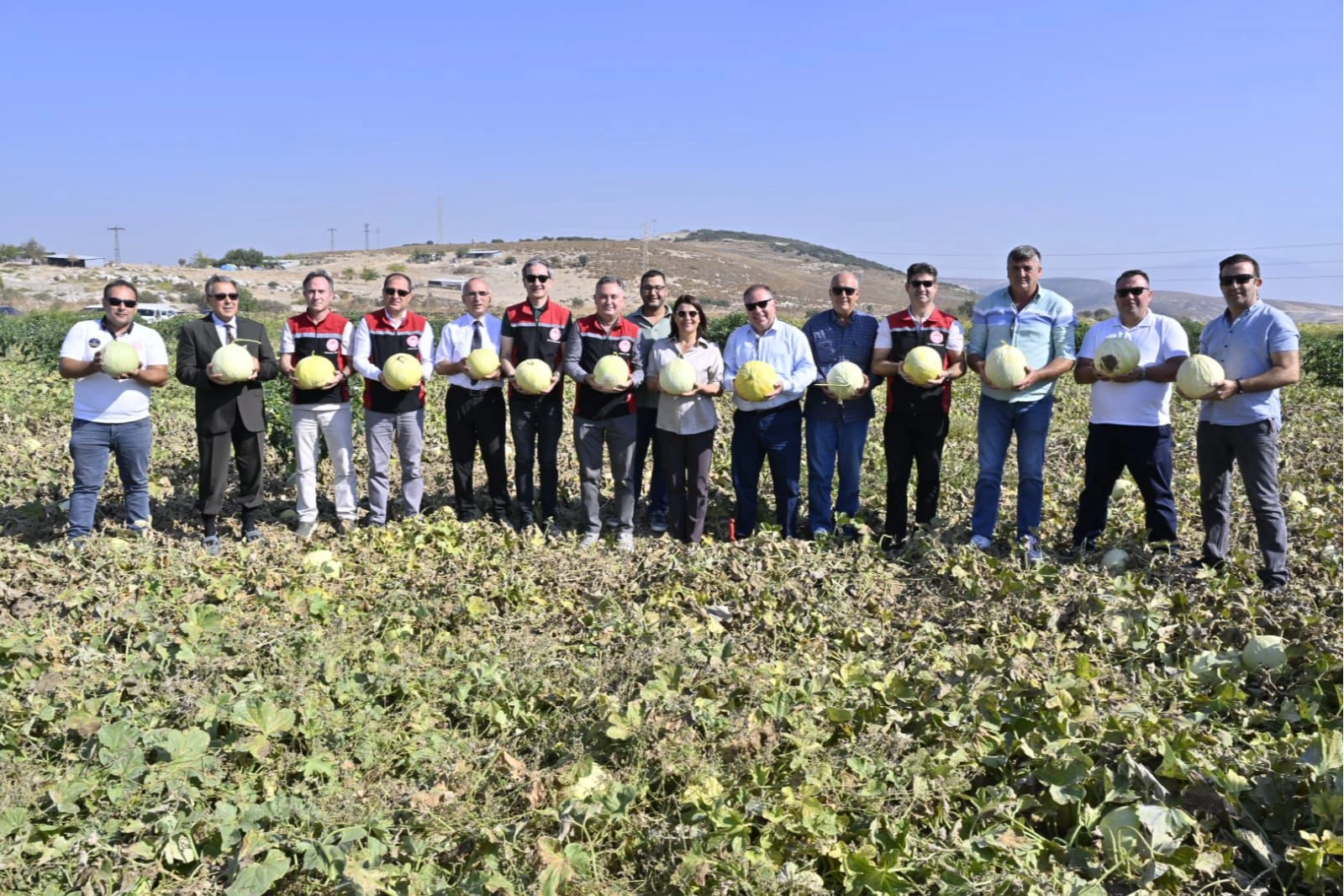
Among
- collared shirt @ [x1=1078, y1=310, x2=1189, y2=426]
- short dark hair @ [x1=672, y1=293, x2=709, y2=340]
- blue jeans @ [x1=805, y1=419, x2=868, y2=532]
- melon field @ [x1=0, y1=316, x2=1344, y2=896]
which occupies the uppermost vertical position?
short dark hair @ [x1=672, y1=293, x2=709, y2=340]

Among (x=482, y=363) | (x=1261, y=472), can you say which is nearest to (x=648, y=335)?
(x=482, y=363)

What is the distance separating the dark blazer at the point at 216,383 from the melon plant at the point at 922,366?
200 inches

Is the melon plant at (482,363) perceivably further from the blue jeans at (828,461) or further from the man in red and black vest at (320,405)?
the blue jeans at (828,461)

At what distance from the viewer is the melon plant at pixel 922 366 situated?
23.1 ft

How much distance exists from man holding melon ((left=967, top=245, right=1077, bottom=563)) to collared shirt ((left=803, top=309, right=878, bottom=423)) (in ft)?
2.71

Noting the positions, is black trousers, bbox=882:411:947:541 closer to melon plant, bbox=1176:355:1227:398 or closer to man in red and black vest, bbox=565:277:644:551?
melon plant, bbox=1176:355:1227:398

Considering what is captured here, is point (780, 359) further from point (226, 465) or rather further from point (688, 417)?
point (226, 465)

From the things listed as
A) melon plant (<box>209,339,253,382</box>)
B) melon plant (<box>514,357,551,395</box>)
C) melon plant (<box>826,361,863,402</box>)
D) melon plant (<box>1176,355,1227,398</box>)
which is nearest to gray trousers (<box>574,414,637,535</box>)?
melon plant (<box>514,357,551,395</box>)

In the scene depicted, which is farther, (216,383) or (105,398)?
(216,383)

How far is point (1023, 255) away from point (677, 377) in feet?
8.87

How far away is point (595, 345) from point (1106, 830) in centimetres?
525

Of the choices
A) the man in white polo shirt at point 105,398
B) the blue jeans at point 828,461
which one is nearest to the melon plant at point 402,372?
the man in white polo shirt at point 105,398

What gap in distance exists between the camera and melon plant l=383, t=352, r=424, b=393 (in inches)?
295

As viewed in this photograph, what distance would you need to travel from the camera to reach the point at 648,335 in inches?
310
